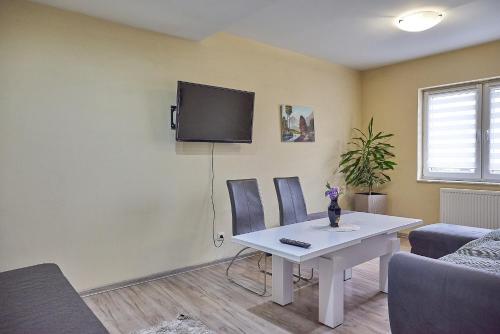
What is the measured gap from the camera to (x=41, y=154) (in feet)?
8.99

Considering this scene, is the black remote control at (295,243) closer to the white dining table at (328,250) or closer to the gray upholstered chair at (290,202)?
the white dining table at (328,250)

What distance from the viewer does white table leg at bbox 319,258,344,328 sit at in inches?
93.7

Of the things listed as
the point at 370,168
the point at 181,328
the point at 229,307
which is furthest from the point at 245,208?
the point at 370,168

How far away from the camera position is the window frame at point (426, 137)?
430 cm

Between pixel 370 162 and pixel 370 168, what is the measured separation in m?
0.09

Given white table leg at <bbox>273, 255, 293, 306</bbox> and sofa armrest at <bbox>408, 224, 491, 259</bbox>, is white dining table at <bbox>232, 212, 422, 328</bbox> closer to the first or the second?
white table leg at <bbox>273, 255, 293, 306</bbox>

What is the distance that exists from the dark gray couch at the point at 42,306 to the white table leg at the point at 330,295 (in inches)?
60.8

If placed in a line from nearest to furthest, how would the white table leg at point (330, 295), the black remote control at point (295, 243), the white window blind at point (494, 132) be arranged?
the black remote control at point (295, 243) < the white table leg at point (330, 295) < the white window blind at point (494, 132)

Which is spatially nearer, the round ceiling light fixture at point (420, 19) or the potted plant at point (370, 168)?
the round ceiling light fixture at point (420, 19)

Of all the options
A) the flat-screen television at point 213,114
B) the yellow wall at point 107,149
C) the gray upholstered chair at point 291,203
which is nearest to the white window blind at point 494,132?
the gray upholstered chair at point 291,203

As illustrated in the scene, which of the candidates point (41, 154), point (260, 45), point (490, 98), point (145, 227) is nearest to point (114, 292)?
point (145, 227)

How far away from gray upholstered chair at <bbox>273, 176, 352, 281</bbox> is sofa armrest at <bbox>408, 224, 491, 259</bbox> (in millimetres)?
737

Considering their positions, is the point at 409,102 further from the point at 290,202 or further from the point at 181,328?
the point at 181,328

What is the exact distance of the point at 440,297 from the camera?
5.25 ft
